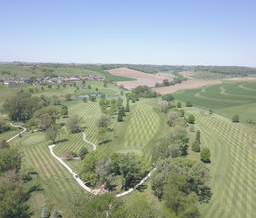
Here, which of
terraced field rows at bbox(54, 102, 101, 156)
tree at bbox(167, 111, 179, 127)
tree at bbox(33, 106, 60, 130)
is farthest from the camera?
tree at bbox(33, 106, 60, 130)

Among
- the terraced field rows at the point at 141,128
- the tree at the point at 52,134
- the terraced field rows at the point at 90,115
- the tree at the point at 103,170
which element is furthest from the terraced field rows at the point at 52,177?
the terraced field rows at the point at 141,128

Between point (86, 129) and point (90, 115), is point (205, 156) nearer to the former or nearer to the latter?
point (86, 129)

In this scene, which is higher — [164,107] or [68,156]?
[164,107]

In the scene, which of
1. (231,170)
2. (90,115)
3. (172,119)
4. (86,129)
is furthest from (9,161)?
(90,115)

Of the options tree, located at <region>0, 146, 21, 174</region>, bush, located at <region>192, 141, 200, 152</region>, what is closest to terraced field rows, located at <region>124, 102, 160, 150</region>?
bush, located at <region>192, 141, 200, 152</region>

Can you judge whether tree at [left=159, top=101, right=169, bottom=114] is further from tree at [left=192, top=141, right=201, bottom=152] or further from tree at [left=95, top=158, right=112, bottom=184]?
tree at [left=95, top=158, right=112, bottom=184]

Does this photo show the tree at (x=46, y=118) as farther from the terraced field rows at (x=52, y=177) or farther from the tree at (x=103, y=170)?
the tree at (x=103, y=170)

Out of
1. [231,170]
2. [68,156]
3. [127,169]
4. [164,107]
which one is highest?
[127,169]
